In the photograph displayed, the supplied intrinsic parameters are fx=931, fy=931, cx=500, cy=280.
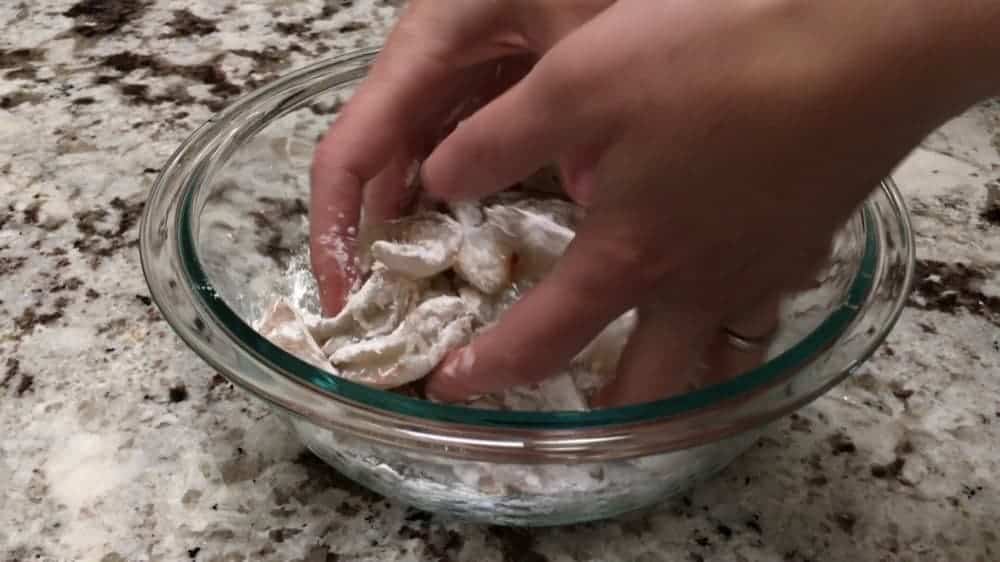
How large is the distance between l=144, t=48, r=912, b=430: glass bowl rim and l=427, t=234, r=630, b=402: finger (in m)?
0.04

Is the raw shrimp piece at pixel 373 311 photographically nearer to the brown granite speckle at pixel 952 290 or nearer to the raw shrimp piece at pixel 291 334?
the raw shrimp piece at pixel 291 334

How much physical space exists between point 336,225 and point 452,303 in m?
0.10

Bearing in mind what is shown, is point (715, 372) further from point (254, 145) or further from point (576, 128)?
point (254, 145)

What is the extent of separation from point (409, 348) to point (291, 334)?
70mm

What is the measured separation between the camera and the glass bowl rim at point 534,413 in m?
0.42

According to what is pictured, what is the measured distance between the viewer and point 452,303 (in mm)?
569

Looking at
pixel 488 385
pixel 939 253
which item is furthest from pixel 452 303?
pixel 939 253

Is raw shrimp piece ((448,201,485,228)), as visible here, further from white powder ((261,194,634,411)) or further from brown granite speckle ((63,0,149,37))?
brown granite speckle ((63,0,149,37))

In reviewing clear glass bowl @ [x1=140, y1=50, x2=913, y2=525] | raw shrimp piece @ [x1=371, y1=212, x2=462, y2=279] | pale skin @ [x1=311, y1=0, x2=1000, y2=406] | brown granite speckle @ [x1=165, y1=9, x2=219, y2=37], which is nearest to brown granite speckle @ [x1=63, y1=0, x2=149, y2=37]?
brown granite speckle @ [x1=165, y1=9, x2=219, y2=37]

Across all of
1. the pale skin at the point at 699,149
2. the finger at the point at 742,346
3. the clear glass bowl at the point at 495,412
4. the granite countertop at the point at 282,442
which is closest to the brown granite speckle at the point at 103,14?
the granite countertop at the point at 282,442

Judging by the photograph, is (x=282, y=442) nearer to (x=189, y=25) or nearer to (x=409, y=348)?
(x=409, y=348)

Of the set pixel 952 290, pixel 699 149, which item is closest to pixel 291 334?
pixel 699 149

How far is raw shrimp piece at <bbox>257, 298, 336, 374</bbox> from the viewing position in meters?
0.54

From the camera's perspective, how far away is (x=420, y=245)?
597 mm
